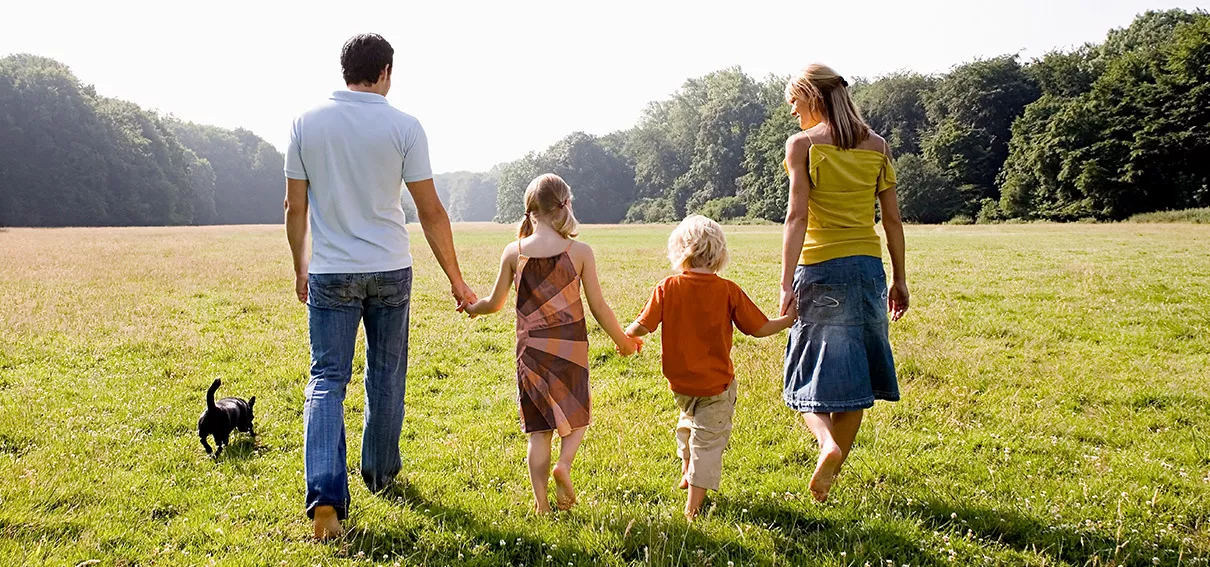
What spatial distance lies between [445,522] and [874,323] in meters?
2.67

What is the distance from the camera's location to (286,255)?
24.6 meters

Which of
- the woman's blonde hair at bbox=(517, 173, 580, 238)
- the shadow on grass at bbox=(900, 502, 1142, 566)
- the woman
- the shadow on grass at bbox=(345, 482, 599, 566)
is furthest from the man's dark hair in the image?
the shadow on grass at bbox=(900, 502, 1142, 566)

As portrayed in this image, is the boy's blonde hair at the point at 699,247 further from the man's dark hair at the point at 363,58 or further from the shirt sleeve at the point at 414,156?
the man's dark hair at the point at 363,58

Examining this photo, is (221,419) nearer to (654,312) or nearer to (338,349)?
(338,349)

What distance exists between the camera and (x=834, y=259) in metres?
4.12

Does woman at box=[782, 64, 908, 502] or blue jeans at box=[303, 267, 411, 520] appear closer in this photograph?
blue jeans at box=[303, 267, 411, 520]

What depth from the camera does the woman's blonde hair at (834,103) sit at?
405 centimetres

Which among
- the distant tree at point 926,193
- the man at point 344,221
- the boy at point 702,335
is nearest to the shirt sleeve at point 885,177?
the boy at point 702,335

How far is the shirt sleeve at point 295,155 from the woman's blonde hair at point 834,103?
8.97 ft

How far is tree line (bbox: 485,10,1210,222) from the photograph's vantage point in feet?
178

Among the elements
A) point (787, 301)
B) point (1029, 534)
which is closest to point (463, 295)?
point (787, 301)

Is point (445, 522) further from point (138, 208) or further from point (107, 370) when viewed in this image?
point (138, 208)

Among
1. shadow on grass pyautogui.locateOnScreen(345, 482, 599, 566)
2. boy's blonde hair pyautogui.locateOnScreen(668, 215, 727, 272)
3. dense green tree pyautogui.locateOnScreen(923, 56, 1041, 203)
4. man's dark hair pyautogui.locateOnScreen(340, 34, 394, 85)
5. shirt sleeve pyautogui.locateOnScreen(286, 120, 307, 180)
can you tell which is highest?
dense green tree pyautogui.locateOnScreen(923, 56, 1041, 203)

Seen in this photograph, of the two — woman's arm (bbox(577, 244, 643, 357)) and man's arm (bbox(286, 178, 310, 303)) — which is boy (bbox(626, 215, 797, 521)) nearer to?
woman's arm (bbox(577, 244, 643, 357))
